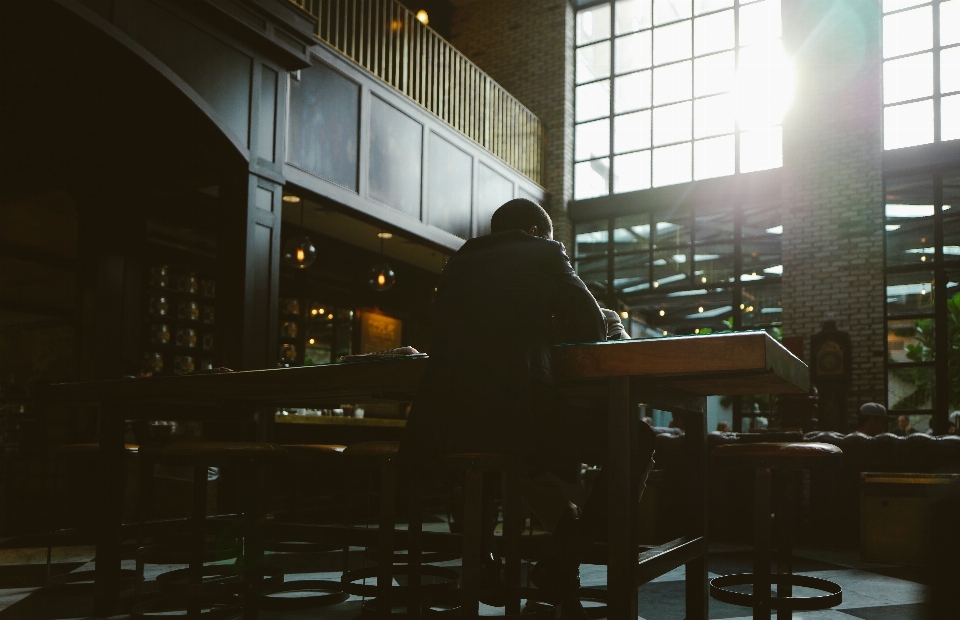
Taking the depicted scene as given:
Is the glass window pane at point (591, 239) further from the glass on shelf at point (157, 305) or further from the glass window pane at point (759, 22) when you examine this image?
the glass on shelf at point (157, 305)

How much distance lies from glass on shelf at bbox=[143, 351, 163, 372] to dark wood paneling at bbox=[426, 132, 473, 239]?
316 centimetres

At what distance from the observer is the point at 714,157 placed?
36.0 feet

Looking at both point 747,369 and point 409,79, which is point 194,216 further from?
point 747,369

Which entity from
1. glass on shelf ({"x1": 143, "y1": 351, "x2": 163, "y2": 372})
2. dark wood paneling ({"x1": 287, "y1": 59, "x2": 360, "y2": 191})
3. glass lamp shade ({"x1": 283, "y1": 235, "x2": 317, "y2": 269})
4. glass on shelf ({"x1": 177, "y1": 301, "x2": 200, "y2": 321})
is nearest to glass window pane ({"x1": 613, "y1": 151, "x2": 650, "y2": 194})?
dark wood paneling ({"x1": 287, "y1": 59, "x2": 360, "y2": 191})

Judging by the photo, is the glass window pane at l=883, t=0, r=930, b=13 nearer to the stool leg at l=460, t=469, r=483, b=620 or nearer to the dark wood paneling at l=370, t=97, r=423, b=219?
the dark wood paneling at l=370, t=97, r=423, b=219

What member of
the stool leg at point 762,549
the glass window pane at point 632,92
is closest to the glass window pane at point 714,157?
the glass window pane at point 632,92

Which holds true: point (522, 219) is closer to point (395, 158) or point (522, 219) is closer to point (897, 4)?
point (395, 158)

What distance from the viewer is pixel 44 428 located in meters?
7.95

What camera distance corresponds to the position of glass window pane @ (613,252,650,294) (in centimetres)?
1125

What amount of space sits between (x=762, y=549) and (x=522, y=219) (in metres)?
1.49

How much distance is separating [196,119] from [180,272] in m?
3.51

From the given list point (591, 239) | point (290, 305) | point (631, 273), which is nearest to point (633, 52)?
point (591, 239)

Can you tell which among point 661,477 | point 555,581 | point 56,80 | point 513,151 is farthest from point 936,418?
point 56,80

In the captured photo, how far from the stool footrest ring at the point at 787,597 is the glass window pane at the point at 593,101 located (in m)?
9.63
